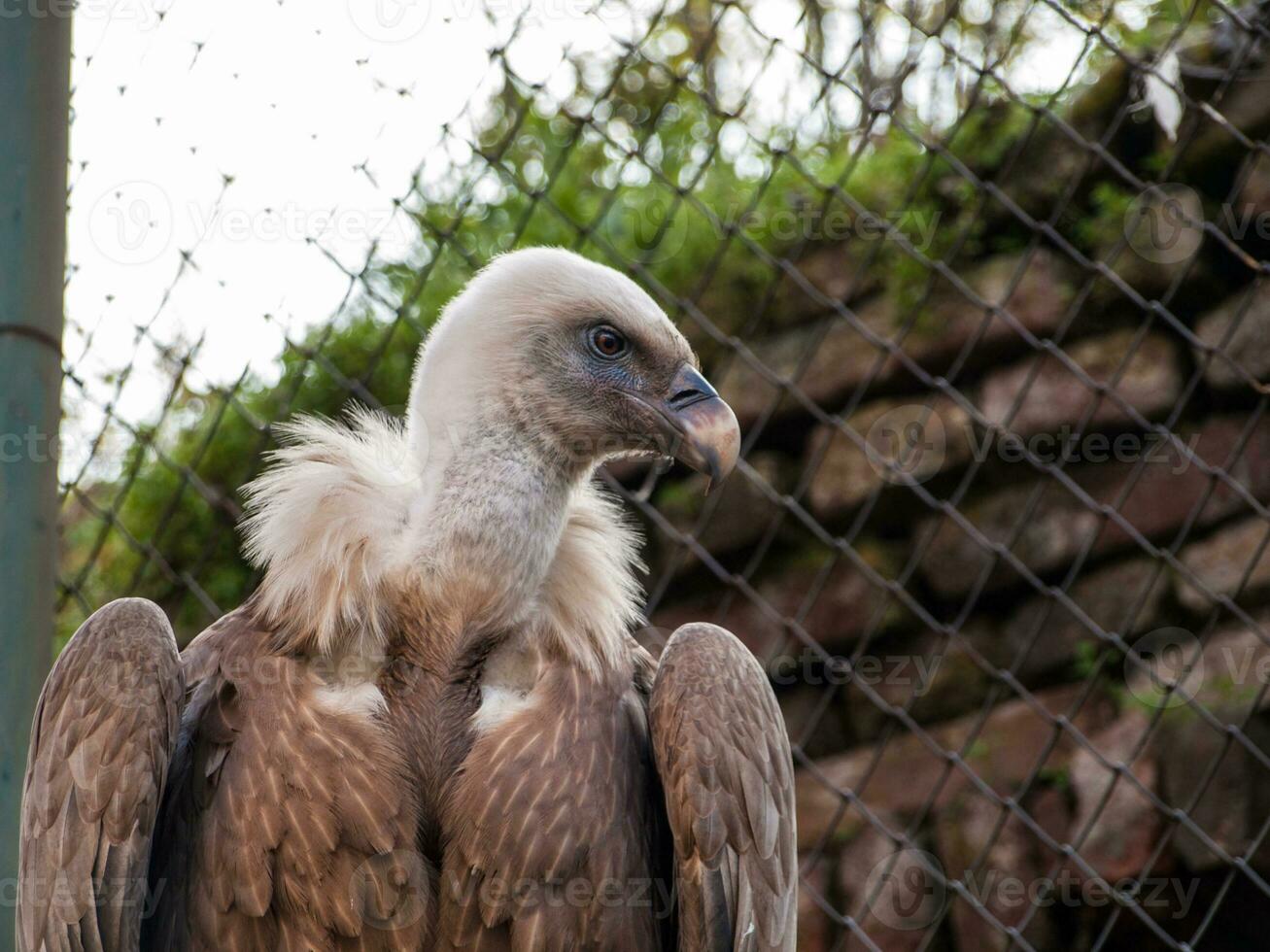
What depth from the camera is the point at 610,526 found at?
9.47 feet

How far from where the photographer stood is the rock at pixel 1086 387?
4.57 meters

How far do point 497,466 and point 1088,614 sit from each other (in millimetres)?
2661

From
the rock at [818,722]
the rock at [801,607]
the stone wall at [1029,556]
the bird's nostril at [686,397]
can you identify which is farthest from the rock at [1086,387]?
the bird's nostril at [686,397]

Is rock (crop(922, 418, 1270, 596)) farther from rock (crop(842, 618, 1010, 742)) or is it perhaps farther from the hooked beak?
the hooked beak

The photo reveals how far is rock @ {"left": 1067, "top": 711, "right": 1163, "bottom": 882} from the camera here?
4.20 meters

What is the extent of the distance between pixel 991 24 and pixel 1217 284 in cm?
111

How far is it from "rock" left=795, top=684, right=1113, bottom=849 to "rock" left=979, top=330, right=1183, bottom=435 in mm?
872

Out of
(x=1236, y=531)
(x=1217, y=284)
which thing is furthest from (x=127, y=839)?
(x=1217, y=284)

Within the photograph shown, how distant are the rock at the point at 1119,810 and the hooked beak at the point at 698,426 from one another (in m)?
2.14

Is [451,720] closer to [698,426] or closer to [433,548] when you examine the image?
[433,548]

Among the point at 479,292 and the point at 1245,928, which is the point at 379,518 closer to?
the point at 479,292

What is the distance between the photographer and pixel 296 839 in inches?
91.3

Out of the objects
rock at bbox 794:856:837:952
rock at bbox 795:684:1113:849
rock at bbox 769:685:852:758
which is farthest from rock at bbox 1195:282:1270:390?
rock at bbox 794:856:837:952

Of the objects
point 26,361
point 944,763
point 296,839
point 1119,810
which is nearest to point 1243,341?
point 1119,810
